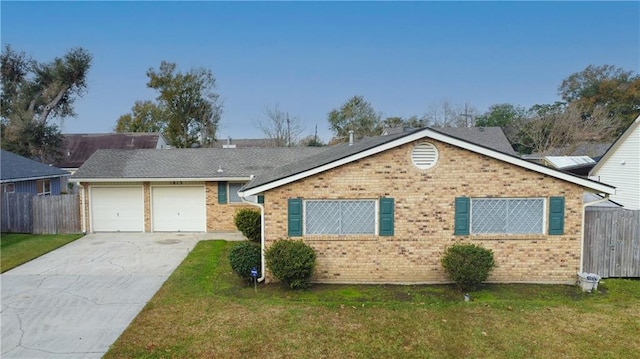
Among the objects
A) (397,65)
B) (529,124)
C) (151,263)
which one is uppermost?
(397,65)

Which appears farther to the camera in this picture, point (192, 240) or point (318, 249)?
point (192, 240)

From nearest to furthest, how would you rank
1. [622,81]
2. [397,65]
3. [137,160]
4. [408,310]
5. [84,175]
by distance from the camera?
[408,310] → [84,175] → [137,160] → [397,65] → [622,81]

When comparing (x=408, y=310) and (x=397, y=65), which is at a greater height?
(x=397, y=65)

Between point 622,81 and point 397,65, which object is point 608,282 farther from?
point 622,81

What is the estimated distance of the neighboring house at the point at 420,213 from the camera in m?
8.68

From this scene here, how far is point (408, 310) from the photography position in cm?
724

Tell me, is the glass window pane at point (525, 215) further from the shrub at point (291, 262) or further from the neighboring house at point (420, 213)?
the shrub at point (291, 262)

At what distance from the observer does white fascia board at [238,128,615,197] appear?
848 centimetres

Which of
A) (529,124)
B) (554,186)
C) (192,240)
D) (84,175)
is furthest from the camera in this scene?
(529,124)

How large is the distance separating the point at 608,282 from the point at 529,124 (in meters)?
36.8

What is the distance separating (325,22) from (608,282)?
1493 centimetres

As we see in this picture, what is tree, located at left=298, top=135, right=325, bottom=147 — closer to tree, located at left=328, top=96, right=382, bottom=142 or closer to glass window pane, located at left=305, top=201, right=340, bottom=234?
tree, located at left=328, top=96, right=382, bottom=142

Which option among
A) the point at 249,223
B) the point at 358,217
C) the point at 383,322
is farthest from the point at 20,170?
the point at 383,322

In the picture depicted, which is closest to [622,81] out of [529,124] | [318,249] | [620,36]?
[529,124]
